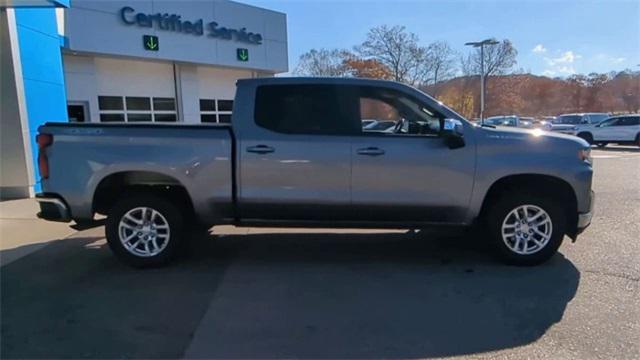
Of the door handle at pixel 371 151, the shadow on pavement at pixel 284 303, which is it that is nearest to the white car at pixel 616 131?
the shadow on pavement at pixel 284 303

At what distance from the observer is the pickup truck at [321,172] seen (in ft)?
15.8

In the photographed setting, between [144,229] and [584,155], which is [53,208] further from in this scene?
[584,155]

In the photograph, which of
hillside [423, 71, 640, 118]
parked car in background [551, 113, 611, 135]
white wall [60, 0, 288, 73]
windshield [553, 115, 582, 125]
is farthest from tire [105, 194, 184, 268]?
hillside [423, 71, 640, 118]

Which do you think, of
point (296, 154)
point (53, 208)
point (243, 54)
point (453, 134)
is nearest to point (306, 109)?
point (296, 154)

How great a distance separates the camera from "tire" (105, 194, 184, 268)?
196 inches

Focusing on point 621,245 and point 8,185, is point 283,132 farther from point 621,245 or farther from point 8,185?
point 8,185

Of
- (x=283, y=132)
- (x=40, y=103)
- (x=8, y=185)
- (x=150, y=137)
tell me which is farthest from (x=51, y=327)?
(x=40, y=103)

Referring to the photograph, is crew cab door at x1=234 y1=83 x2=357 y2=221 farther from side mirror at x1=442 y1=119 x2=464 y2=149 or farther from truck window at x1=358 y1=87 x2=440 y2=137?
side mirror at x1=442 y1=119 x2=464 y2=149

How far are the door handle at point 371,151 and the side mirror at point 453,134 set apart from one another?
709 mm

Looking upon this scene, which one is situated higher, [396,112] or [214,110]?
[214,110]

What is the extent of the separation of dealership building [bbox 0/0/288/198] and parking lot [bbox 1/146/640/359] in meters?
5.11

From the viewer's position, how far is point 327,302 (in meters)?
4.07

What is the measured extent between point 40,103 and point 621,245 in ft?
37.8

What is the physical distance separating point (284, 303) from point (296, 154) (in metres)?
1.61
